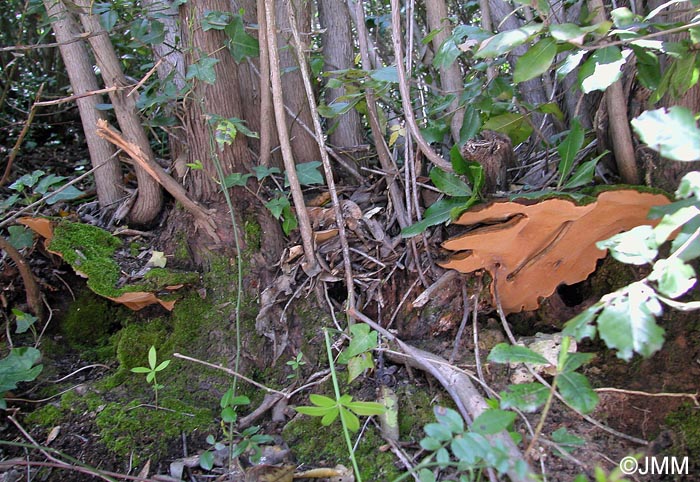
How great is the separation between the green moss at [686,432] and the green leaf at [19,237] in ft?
8.56

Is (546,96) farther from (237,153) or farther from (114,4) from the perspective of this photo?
(114,4)

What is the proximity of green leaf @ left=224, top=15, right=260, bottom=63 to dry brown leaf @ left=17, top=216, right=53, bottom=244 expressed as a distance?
107 cm

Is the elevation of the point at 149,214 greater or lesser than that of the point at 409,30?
lesser

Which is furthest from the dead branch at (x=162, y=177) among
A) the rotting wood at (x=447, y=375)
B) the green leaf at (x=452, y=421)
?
the green leaf at (x=452, y=421)

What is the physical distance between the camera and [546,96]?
2.86m

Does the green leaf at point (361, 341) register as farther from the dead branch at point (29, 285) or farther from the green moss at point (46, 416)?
the dead branch at point (29, 285)

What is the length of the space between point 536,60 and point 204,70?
1262mm

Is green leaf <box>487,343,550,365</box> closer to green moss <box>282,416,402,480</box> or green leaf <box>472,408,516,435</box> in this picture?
green leaf <box>472,408,516,435</box>

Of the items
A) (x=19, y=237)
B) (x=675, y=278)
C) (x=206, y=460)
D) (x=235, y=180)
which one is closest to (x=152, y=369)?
(x=206, y=460)

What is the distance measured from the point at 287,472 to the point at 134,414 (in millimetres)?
647

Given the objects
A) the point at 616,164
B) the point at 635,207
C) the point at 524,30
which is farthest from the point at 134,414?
the point at 616,164

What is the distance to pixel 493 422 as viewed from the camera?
1.24 m

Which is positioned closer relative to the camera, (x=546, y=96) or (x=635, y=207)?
(x=635, y=207)

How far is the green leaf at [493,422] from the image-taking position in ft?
4.02
